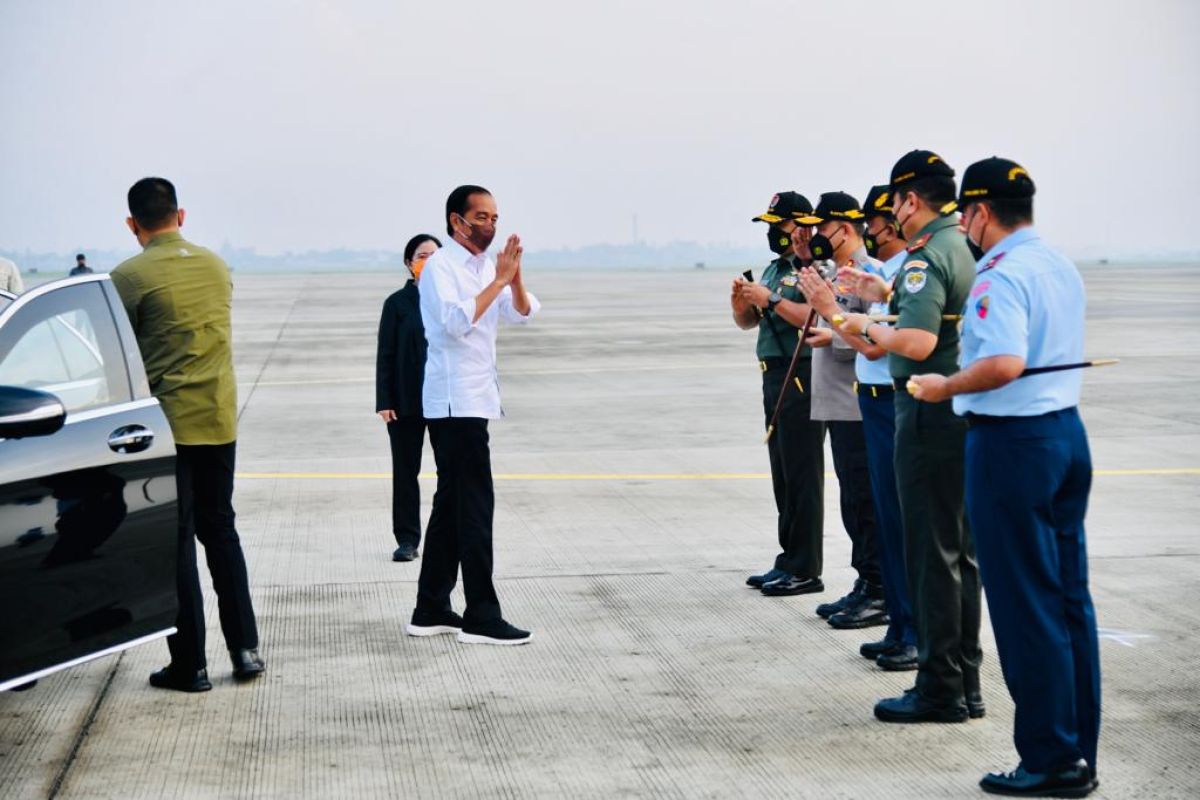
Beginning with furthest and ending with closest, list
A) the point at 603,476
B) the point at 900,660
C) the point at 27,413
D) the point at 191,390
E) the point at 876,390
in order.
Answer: the point at 603,476, the point at 900,660, the point at 876,390, the point at 191,390, the point at 27,413

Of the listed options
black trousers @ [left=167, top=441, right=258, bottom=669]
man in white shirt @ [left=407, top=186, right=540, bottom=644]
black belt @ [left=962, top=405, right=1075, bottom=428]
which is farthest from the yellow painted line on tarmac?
black belt @ [left=962, top=405, right=1075, bottom=428]

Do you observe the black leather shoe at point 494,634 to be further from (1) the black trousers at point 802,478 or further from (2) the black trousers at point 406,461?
(2) the black trousers at point 406,461

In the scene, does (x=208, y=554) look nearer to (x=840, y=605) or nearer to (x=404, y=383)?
(x=404, y=383)

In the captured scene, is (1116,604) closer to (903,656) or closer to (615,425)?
(903,656)

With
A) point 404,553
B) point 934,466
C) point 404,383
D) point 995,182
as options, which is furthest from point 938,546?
point 404,383

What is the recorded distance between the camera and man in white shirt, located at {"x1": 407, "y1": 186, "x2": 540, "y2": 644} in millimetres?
6496

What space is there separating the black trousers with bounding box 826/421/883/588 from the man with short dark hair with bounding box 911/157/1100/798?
7.11 ft

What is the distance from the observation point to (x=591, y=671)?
20.0 ft

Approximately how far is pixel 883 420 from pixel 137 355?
2.83m

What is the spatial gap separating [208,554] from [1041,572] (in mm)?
3300

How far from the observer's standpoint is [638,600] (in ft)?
24.0

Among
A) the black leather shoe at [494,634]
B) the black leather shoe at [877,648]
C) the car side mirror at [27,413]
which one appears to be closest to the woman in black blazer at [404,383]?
the black leather shoe at [494,634]

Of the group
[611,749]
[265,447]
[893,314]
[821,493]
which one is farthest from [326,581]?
[265,447]

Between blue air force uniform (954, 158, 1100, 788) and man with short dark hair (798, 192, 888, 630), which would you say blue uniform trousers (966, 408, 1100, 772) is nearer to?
blue air force uniform (954, 158, 1100, 788)
